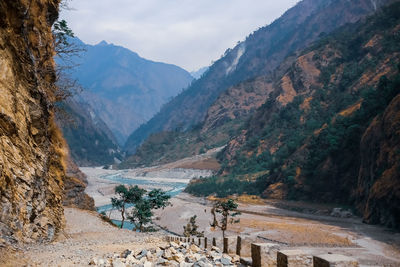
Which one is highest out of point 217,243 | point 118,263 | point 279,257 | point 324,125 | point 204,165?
point 324,125

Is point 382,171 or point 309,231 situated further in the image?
point 382,171

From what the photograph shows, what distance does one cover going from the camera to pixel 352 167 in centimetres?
5578

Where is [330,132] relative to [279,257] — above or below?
above

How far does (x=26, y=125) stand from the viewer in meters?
13.4

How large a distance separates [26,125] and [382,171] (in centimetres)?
4195

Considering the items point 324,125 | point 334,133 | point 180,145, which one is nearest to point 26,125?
point 334,133

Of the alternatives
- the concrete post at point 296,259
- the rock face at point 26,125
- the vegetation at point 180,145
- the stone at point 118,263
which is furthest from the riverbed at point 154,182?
the concrete post at point 296,259

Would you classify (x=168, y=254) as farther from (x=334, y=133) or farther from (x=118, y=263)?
(x=334, y=133)

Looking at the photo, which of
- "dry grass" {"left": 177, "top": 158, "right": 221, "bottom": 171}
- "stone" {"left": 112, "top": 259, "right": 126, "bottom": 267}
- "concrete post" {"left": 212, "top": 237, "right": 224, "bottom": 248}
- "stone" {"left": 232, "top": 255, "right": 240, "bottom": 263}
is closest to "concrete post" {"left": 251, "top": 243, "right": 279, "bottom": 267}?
"stone" {"left": 232, "top": 255, "right": 240, "bottom": 263}

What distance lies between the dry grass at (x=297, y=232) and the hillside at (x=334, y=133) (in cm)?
715

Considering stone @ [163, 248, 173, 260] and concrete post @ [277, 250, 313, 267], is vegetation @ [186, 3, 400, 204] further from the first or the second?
concrete post @ [277, 250, 313, 267]

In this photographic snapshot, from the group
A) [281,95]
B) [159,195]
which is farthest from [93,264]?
[281,95]

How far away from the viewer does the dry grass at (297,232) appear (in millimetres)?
35375

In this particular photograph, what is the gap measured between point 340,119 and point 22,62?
6071 cm
